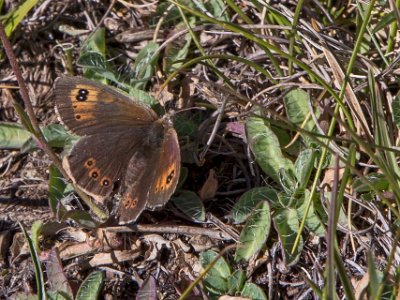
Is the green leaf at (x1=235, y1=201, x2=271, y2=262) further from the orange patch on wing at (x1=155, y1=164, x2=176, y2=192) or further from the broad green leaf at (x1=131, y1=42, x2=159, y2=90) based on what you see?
the broad green leaf at (x1=131, y1=42, x2=159, y2=90)

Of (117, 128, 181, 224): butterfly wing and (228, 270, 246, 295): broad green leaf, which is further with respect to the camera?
(228, 270, 246, 295): broad green leaf

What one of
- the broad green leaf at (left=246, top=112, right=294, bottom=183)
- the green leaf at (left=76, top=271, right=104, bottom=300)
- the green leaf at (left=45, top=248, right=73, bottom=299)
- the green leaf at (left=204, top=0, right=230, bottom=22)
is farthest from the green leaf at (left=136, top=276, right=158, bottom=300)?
the green leaf at (left=204, top=0, right=230, bottom=22)

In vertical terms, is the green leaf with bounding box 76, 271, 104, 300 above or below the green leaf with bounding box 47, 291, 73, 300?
above

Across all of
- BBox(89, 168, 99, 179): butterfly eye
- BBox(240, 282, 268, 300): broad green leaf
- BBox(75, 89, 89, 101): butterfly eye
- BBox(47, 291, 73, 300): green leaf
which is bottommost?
BBox(47, 291, 73, 300): green leaf

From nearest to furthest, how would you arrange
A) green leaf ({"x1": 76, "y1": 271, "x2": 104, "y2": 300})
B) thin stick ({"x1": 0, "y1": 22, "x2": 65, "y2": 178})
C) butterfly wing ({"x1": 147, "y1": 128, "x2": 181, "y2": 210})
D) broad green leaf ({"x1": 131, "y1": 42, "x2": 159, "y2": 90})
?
thin stick ({"x1": 0, "y1": 22, "x2": 65, "y2": 178}) → butterfly wing ({"x1": 147, "y1": 128, "x2": 181, "y2": 210}) → green leaf ({"x1": 76, "y1": 271, "x2": 104, "y2": 300}) → broad green leaf ({"x1": 131, "y1": 42, "x2": 159, "y2": 90})

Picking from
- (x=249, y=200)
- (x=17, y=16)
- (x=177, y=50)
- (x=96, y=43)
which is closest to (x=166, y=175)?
(x=249, y=200)

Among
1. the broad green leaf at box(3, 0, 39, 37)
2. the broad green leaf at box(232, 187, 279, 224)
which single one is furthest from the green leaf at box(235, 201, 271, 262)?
the broad green leaf at box(3, 0, 39, 37)

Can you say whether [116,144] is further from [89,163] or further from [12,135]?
[12,135]

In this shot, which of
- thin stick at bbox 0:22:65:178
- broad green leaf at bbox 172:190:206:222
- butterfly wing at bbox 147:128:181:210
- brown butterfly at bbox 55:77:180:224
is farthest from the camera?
broad green leaf at bbox 172:190:206:222
